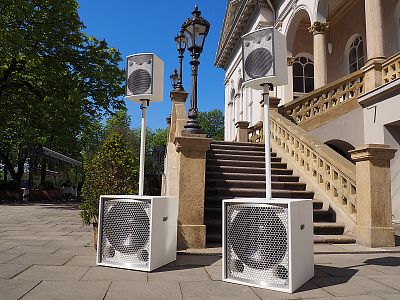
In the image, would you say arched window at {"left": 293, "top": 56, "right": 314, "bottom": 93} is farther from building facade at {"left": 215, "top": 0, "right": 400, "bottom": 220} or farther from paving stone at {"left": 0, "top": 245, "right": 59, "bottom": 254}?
paving stone at {"left": 0, "top": 245, "right": 59, "bottom": 254}

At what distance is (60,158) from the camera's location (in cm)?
2472

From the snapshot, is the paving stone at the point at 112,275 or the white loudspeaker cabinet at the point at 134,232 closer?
the paving stone at the point at 112,275

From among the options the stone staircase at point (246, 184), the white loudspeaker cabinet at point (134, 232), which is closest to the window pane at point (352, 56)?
the stone staircase at point (246, 184)

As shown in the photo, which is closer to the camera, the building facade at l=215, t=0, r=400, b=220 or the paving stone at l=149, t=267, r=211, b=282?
the paving stone at l=149, t=267, r=211, b=282

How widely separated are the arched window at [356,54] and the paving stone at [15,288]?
16.0 metres

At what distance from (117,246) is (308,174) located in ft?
18.5

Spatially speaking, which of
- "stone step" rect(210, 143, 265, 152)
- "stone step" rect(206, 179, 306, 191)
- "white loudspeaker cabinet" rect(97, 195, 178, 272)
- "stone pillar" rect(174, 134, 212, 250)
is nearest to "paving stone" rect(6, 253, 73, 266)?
"white loudspeaker cabinet" rect(97, 195, 178, 272)

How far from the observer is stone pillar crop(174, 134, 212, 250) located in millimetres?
6152

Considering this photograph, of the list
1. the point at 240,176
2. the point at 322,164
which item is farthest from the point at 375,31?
the point at 240,176

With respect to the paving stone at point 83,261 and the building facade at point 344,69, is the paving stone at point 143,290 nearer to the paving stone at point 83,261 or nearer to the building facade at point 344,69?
the paving stone at point 83,261

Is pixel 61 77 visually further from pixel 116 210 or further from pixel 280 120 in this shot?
pixel 116 210

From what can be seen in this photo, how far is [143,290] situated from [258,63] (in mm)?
2928

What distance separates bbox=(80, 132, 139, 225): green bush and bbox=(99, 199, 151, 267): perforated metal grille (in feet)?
5.19

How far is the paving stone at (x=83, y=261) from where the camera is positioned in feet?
16.5
